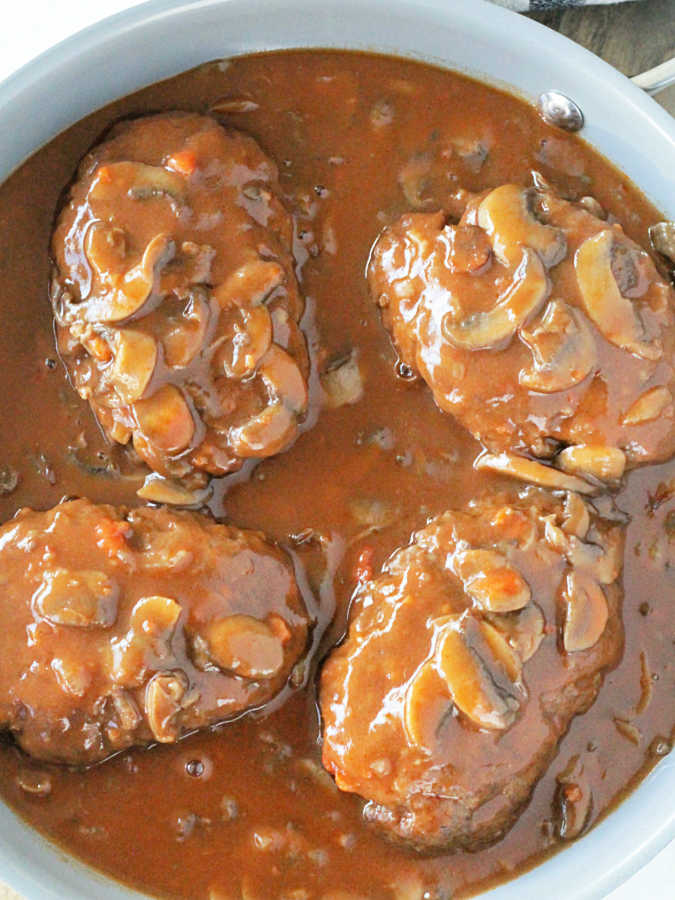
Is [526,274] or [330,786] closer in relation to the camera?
[526,274]

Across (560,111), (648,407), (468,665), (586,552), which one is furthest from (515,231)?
(468,665)

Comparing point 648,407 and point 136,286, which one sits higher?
Result: point 136,286

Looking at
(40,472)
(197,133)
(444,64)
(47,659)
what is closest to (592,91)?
(444,64)

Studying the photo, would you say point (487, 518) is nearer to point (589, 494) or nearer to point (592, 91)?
point (589, 494)

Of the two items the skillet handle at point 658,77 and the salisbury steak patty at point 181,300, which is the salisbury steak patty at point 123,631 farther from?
the skillet handle at point 658,77

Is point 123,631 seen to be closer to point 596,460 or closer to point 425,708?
point 425,708

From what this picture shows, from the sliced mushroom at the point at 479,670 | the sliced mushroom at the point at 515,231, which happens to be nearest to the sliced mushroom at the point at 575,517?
the sliced mushroom at the point at 479,670

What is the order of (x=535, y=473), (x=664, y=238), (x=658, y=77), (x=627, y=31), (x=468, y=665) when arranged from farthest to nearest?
(x=627, y=31)
(x=658, y=77)
(x=664, y=238)
(x=535, y=473)
(x=468, y=665)
